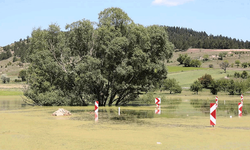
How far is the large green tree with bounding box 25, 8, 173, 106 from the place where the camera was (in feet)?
118

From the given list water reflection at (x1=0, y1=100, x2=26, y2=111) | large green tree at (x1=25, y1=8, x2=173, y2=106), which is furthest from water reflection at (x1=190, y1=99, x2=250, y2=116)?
water reflection at (x1=0, y1=100, x2=26, y2=111)

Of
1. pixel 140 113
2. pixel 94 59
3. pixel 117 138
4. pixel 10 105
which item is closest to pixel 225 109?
pixel 140 113

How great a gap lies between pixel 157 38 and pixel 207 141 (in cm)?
2648

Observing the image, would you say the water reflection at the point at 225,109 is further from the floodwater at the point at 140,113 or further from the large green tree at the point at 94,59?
the large green tree at the point at 94,59

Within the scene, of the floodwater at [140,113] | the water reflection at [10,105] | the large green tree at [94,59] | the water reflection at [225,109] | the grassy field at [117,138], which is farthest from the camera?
the large green tree at [94,59]

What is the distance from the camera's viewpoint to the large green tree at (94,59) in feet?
118

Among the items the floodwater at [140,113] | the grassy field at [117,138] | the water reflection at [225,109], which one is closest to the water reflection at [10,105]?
the floodwater at [140,113]

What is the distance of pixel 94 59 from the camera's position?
116 ft

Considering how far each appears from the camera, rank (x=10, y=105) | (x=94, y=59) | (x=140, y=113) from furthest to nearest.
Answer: (x=10, y=105)
(x=94, y=59)
(x=140, y=113)

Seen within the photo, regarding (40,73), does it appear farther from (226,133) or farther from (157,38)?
(226,133)

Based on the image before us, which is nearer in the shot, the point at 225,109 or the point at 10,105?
the point at 225,109

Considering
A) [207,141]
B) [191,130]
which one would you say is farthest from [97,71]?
[207,141]

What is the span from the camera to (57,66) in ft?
123

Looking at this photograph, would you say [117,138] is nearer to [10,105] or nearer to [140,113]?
[140,113]
